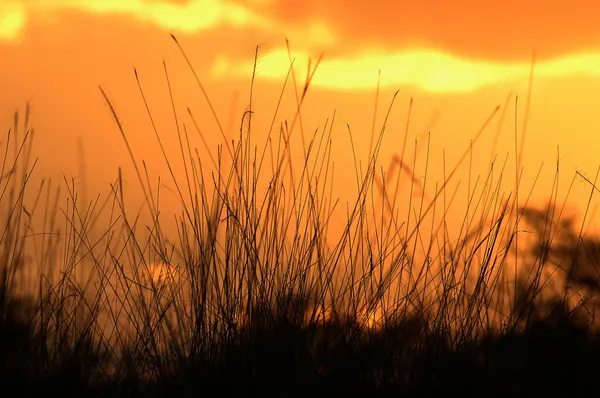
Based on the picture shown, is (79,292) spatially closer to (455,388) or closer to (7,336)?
(7,336)

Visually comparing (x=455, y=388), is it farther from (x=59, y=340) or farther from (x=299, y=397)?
(x=59, y=340)

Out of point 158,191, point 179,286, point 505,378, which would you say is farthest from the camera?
point 158,191

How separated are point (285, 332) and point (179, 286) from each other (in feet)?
1.36

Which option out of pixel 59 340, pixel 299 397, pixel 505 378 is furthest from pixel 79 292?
pixel 505 378

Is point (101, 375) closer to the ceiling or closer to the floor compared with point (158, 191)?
closer to the floor

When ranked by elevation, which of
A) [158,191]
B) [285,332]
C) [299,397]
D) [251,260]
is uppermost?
[158,191]

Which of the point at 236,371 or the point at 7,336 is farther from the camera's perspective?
the point at 7,336

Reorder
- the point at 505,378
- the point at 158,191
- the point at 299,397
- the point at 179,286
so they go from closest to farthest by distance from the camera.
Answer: the point at 299,397 → the point at 505,378 → the point at 179,286 → the point at 158,191

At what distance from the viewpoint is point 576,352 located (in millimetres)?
2738

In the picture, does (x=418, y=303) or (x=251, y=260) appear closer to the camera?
(x=251, y=260)

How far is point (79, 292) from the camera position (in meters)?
2.73

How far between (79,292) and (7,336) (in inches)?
9.4

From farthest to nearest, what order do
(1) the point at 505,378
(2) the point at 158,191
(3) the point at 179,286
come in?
(2) the point at 158,191, (3) the point at 179,286, (1) the point at 505,378

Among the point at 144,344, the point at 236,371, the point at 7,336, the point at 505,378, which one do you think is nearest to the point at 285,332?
the point at 236,371
